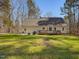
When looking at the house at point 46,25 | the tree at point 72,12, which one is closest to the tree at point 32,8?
the tree at point 72,12

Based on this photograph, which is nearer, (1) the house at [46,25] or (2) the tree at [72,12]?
(2) the tree at [72,12]

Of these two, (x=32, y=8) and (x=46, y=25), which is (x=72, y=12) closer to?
(x=32, y=8)

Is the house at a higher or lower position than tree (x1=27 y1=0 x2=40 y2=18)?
lower

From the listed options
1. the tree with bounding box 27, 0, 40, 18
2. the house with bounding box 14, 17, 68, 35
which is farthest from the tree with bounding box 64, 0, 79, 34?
the house with bounding box 14, 17, 68, 35

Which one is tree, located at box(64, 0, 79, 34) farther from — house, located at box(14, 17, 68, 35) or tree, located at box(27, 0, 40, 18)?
house, located at box(14, 17, 68, 35)

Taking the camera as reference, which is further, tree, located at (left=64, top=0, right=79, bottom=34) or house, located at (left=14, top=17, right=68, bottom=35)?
house, located at (left=14, top=17, right=68, bottom=35)

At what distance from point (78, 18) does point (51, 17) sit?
2446 centimetres

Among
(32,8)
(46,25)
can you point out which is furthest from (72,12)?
(46,25)

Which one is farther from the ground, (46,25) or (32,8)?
(32,8)

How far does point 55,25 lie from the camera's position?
68.2m

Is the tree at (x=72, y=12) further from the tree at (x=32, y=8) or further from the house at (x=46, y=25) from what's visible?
the house at (x=46, y=25)

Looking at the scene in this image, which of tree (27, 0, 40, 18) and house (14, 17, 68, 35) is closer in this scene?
tree (27, 0, 40, 18)

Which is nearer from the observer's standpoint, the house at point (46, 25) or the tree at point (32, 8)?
the tree at point (32, 8)

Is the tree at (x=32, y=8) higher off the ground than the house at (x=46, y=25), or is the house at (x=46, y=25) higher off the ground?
the tree at (x=32, y=8)
